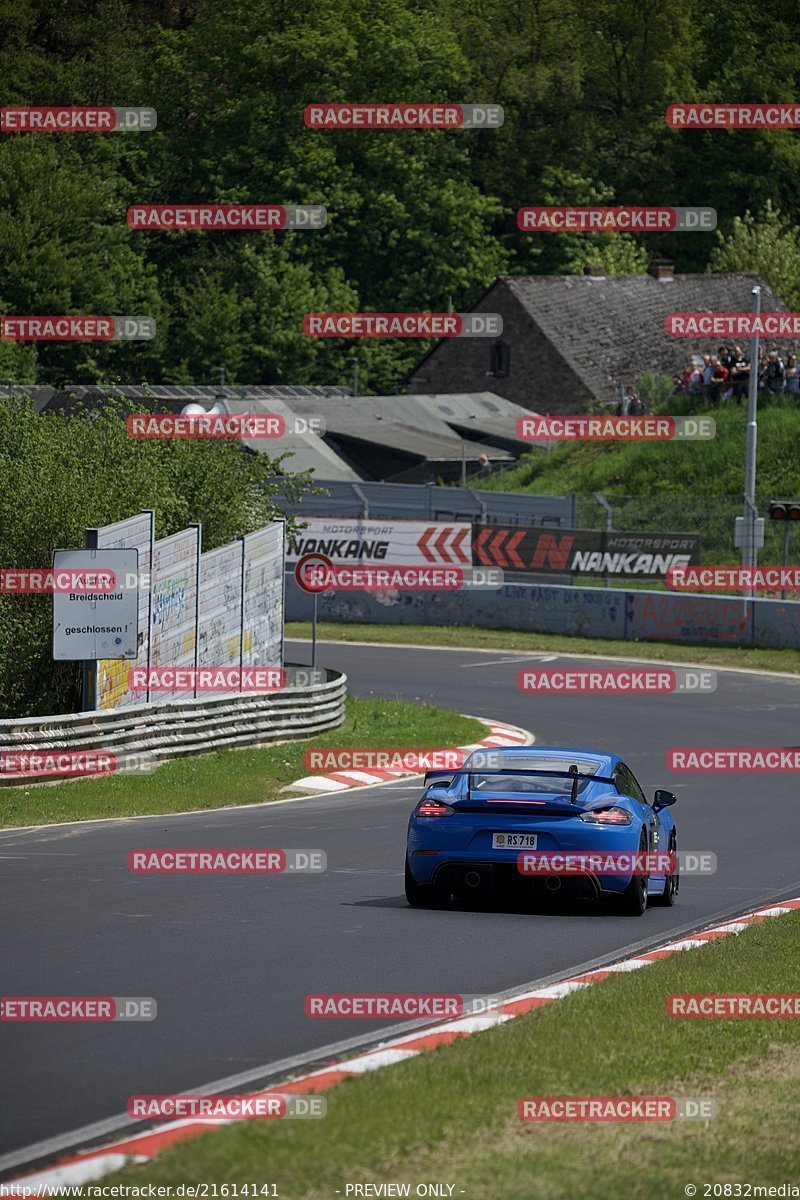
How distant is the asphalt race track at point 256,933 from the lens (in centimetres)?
859

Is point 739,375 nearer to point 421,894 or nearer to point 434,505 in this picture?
point 434,505

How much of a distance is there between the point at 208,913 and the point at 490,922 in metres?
2.00

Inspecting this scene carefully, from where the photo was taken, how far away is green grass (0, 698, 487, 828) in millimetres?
19766

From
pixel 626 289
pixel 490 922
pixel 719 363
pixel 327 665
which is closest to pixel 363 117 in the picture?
pixel 626 289

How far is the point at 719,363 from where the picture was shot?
176 feet

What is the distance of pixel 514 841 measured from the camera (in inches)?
528

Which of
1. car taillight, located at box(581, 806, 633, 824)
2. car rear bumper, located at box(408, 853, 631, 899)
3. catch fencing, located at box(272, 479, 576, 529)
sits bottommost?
car rear bumper, located at box(408, 853, 631, 899)

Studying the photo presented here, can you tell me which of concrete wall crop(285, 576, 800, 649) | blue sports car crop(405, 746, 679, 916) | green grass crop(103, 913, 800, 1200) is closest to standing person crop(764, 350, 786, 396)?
concrete wall crop(285, 576, 800, 649)

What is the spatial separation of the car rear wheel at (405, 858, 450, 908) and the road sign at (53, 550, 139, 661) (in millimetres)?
9026

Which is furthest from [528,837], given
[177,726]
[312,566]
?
[312,566]

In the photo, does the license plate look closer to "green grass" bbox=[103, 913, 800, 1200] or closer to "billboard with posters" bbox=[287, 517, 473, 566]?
"green grass" bbox=[103, 913, 800, 1200]

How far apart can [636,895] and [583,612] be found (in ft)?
93.6

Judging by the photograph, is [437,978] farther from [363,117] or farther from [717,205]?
[717,205]

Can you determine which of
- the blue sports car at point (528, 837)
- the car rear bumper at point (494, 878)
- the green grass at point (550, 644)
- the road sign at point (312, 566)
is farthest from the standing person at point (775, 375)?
the car rear bumper at point (494, 878)
